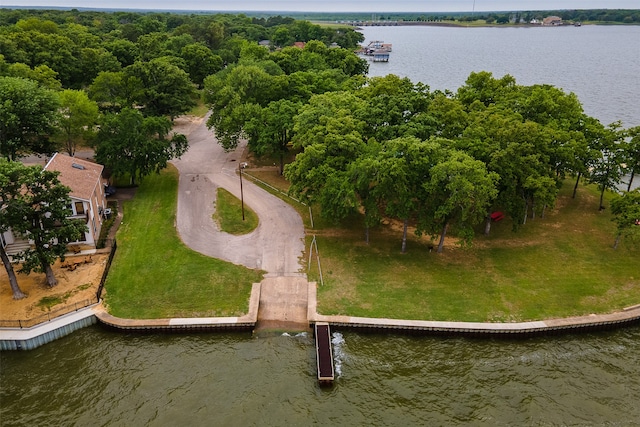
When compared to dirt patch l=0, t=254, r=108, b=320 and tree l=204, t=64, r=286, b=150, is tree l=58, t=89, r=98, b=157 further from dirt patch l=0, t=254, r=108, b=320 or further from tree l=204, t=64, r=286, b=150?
dirt patch l=0, t=254, r=108, b=320

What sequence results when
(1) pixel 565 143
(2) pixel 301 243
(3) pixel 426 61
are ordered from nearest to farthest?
(2) pixel 301 243
(1) pixel 565 143
(3) pixel 426 61

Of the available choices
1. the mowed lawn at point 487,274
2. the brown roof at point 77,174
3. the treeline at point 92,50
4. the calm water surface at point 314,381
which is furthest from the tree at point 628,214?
the treeline at point 92,50

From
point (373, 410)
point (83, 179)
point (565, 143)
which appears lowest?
point (373, 410)

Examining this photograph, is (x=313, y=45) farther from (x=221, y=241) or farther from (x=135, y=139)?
(x=221, y=241)

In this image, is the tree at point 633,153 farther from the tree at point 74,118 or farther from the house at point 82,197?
the tree at point 74,118

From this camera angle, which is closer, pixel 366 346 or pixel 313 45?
pixel 366 346

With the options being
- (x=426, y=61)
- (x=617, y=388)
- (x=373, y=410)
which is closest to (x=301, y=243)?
(x=373, y=410)
